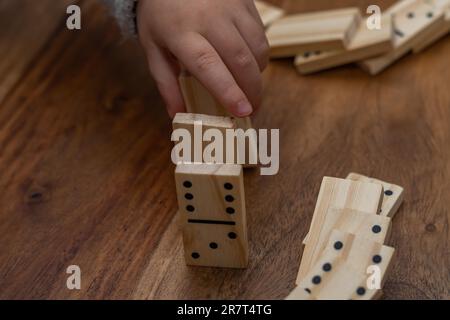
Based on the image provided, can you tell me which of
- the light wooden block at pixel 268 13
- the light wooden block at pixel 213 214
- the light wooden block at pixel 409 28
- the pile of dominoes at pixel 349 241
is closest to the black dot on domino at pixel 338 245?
the pile of dominoes at pixel 349 241

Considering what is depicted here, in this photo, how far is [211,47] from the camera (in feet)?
2.93

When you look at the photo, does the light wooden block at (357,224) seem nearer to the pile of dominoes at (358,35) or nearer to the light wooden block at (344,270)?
the light wooden block at (344,270)

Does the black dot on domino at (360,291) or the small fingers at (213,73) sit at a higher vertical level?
the small fingers at (213,73)

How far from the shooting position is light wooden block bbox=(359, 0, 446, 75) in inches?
43.4

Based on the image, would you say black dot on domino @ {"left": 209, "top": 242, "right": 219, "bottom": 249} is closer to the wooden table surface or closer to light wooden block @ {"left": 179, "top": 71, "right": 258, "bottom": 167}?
the wooden table surface

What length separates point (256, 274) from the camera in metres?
0.80

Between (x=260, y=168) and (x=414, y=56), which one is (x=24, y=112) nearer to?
(x=260, y=168)

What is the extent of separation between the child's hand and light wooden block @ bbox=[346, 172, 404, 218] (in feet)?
0.66

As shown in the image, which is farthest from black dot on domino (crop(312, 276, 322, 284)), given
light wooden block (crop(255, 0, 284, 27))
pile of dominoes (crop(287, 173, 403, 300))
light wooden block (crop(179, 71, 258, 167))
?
light wooden block (crop(255, 0, 284, 27))

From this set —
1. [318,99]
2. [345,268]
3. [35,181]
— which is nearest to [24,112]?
[35,181]

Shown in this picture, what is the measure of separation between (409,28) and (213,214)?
574 mm

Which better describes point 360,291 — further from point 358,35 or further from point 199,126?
point 358,35

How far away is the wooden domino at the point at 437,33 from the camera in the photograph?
1.14 metres

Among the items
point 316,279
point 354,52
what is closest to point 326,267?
point 316,279
